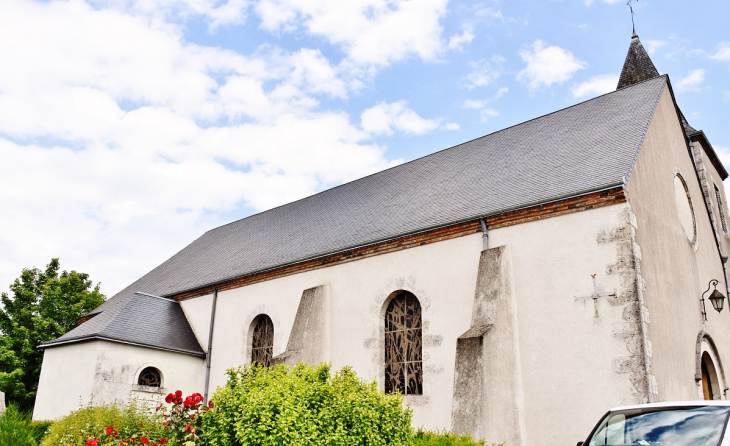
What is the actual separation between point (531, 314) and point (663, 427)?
4327mm

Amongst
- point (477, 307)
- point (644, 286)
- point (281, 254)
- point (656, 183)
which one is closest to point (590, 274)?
point (644, 286)

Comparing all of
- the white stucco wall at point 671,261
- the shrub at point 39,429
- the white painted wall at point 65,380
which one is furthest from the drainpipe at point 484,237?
the white painted wall at point 65,380

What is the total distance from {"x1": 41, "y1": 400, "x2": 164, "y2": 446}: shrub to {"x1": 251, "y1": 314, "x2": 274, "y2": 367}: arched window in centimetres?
520

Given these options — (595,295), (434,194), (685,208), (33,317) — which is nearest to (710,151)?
(685,208)

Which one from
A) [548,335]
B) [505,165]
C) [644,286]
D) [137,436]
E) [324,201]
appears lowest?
[137,436]

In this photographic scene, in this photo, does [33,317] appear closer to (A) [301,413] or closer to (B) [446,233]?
(B) [446,233]

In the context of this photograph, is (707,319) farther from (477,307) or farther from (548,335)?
(477,307)

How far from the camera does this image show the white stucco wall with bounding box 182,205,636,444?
8.23 metres

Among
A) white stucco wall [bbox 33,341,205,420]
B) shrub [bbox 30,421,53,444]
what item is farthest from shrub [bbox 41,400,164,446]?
white stucco wall [bbox 33,341,205,420]

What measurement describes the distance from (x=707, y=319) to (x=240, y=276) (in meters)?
10.5

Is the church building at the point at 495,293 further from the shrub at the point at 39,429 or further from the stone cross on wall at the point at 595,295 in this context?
the shrub at the point at 39,429

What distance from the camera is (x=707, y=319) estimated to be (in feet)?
35.8

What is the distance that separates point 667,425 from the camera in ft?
15.8

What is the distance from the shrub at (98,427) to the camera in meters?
7.64
